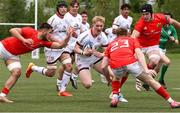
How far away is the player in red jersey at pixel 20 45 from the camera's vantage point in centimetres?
1455

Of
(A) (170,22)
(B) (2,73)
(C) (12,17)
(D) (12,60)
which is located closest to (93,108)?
(D) (12,60)

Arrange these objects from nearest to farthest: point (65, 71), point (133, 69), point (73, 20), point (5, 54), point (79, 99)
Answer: point (133, 69), point (5, 54), point (79, 99), point (65, 71), point (73, 20)

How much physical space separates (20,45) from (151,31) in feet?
13.3

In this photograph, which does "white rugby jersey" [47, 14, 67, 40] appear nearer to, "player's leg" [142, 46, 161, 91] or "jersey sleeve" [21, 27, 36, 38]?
"player's leg" [142, 46, 161, 91]

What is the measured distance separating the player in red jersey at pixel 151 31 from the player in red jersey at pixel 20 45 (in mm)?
2900

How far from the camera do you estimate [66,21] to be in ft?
60.9

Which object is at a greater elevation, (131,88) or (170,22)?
(170,22)

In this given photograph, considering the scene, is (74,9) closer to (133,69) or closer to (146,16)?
(146,16)

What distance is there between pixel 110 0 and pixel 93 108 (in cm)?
4325

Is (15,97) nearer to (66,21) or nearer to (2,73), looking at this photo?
(66,21)

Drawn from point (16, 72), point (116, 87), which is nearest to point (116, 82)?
point (116, 87)

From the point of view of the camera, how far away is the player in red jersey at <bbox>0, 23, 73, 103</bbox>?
14.6 metres

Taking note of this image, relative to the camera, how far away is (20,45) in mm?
14688

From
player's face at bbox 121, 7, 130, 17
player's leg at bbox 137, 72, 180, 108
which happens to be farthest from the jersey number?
player's face at bbox 121, 7, 130, 17
